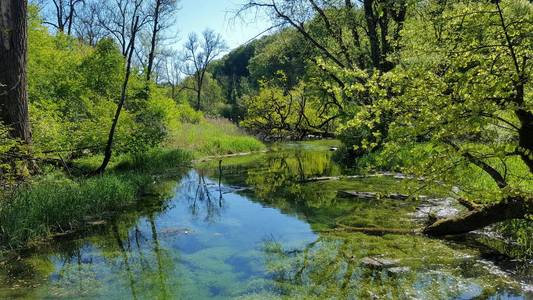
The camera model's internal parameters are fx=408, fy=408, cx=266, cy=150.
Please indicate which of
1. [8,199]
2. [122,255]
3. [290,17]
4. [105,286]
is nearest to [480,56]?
[105,286]

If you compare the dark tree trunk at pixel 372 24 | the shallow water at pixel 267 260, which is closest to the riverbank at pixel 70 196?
the shallow water at pixel 267 260

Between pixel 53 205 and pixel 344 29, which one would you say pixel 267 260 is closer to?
pixel 53 205

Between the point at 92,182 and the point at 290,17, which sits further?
the point at 290,17

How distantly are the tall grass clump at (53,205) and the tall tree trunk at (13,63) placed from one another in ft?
4.60

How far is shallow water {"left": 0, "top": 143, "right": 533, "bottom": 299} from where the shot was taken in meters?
4.81

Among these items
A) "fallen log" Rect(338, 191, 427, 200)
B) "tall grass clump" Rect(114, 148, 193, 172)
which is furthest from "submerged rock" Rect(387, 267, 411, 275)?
"tall grass clump" Rect(114, 148, 193, 172)

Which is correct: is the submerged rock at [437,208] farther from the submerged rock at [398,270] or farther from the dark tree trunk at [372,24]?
the dark tree trunk at [372,24]

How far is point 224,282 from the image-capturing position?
526 centimetres

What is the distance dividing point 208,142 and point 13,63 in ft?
37.9

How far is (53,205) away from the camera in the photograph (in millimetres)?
7418

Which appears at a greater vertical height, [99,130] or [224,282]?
[99,130]

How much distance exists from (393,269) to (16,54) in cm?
825

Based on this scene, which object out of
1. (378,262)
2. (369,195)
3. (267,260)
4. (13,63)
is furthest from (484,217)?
(13,63)

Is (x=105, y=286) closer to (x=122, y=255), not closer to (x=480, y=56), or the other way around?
(x=122, y=255)
